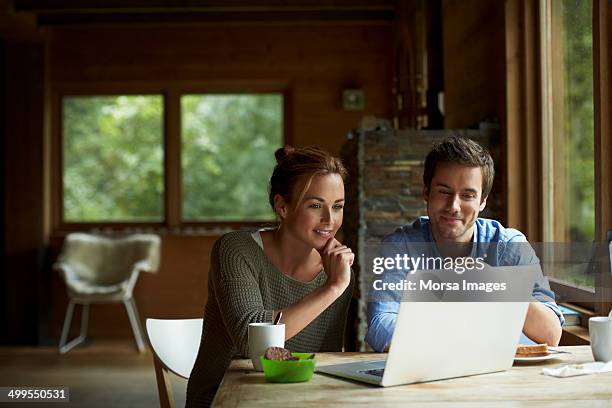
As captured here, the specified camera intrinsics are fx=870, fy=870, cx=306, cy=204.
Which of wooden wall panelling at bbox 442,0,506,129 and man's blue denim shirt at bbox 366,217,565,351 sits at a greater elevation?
wooden wall panelling at bbox 442,0,506,129

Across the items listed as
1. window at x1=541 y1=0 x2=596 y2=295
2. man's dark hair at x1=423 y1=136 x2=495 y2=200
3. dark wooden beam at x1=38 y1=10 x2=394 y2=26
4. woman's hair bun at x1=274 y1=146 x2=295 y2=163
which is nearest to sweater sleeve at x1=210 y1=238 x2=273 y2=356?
woman's hair bun at x1=274 y1=146 x2=295 y2=163

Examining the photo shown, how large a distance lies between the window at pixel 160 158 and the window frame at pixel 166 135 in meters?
0.02

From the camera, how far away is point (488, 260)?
2074 mm

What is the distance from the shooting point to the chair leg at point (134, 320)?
628 cm

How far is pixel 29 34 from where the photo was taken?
664 centimetres

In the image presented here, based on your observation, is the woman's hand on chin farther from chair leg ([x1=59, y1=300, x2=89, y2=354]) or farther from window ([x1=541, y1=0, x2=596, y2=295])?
chair leg ([x1=59, y1=300, x2=89, y2=354])

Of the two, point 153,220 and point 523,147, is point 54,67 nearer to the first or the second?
point 153,220

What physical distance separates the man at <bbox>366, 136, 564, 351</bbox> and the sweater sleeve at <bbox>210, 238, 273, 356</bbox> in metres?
0.27

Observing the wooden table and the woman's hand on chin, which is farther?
the woman's hand on chin

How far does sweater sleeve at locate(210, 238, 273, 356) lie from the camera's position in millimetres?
1866

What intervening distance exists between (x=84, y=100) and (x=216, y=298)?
5.39 m

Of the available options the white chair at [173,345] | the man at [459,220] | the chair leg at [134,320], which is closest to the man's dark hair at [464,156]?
the man at [459,220]

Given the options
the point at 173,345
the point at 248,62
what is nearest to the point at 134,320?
the point at 248,62

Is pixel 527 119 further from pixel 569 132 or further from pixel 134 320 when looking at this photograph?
pixel 134 320
